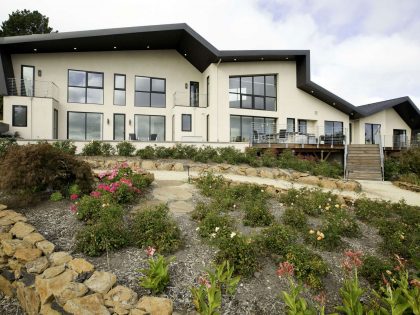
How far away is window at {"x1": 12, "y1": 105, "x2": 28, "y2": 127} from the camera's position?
15.3m

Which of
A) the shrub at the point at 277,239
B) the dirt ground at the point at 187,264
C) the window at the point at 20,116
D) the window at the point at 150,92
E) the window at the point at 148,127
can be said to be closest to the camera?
the dirt ground at the point at 187,264

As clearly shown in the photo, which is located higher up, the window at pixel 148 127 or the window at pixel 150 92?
the window at pixel 150 92

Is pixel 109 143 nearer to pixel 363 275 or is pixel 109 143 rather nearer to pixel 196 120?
pixel 196 120

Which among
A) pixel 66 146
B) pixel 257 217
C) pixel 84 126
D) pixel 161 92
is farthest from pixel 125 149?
pixel 257 217

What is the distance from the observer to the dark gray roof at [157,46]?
50.8ft

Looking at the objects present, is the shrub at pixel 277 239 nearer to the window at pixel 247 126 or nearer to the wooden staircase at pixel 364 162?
the wooden staircase at pixel 364 162

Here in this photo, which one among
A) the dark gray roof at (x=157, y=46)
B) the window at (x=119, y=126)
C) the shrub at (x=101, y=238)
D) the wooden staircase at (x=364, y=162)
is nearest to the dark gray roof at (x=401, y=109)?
the dark gray roof at (x=157, y=46)

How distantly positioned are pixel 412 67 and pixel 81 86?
2190 cm

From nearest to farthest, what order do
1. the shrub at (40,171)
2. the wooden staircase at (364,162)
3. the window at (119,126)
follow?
the shrub at (40,171), the wooden staircase at (364,162), the window at (119,126)

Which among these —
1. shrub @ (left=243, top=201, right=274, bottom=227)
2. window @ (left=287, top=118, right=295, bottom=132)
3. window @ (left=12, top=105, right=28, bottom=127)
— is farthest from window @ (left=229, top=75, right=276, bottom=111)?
shrub @ (left=243, top=201, right=274, bottom=227)

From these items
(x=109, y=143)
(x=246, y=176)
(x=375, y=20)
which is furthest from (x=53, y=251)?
(x=375, y=20)

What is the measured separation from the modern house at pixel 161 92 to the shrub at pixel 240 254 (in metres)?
12.2

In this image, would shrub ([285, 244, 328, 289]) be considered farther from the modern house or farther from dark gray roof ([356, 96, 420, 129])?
dark gray roof ([356, 96, 420, 129])

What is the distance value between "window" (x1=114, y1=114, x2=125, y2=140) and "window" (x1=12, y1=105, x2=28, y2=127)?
202 inches
